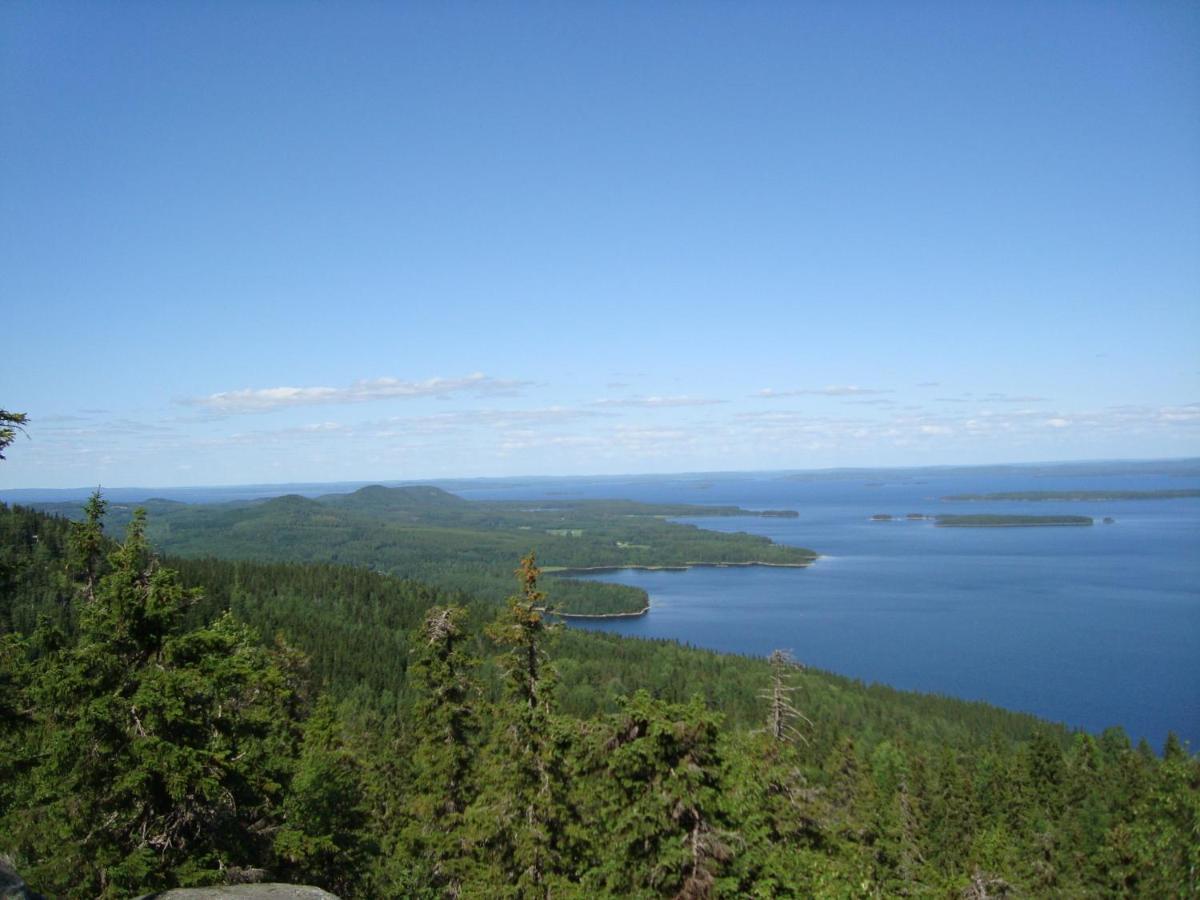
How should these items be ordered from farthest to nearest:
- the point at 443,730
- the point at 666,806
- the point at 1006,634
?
the point at 1006,634, the point at 443,730, the point at 666,806

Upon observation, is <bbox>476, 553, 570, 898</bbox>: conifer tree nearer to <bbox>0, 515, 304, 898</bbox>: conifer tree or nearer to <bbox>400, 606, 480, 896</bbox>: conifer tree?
<bbox>400, 606, 480, 896</bbox>: conifer tree

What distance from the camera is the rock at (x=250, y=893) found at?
465 inches

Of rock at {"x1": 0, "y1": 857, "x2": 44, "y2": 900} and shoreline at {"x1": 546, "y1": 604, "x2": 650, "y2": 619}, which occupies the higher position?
rock at {"x1": 0, "y1": 857, "x2": 44, "y2": 900}

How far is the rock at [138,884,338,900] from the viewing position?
11805 millimetres

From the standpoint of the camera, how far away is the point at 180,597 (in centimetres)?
1416

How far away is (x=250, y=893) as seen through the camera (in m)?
12.0

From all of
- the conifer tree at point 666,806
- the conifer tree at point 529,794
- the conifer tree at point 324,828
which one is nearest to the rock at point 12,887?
the conifer tree at point 324,828

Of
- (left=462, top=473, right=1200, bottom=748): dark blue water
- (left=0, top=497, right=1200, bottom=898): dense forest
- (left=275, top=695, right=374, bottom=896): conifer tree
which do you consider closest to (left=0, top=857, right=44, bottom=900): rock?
(left=0, top=497, right=1200, bottom=898): dense forest

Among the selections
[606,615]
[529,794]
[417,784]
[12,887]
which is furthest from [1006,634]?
[12,887]

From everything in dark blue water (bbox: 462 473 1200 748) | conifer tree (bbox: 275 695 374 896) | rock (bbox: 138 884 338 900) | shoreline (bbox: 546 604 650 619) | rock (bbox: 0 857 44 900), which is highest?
rock (bbox: 0 857 44 900)

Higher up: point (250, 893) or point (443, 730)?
point (250, 893)

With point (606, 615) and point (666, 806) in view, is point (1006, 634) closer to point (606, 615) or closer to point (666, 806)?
point (606, 615)

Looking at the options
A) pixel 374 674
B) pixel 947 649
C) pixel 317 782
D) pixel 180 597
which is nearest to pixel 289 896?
pixel 180 597

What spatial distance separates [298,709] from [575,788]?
1342 cm
